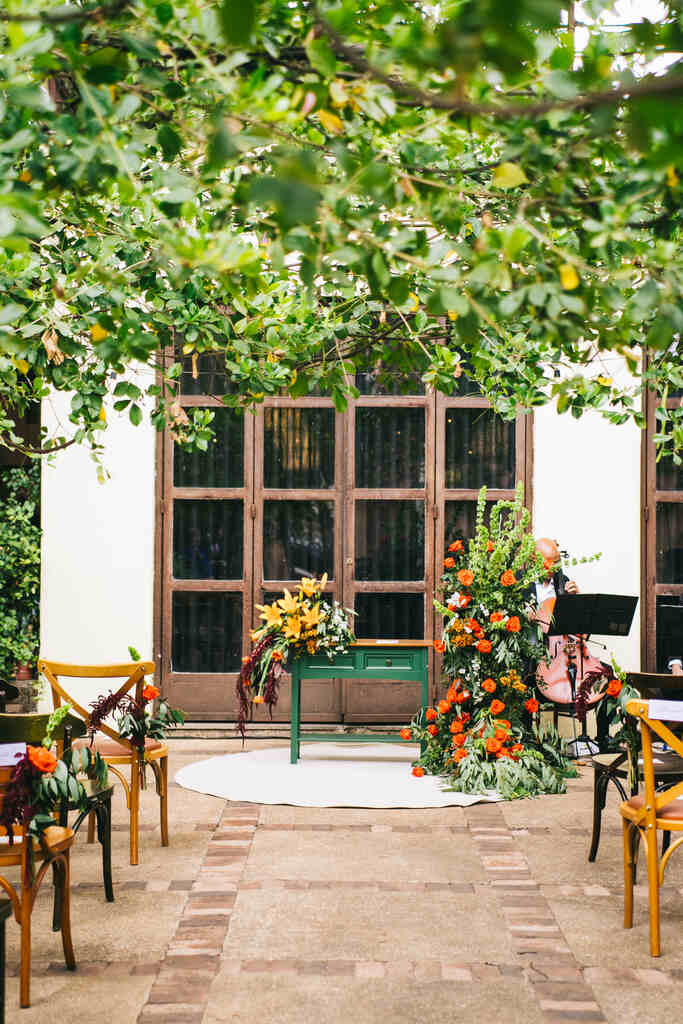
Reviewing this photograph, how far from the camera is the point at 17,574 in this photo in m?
8.52

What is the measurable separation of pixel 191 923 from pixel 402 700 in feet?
15.5

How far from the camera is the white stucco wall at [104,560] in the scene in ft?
28.0

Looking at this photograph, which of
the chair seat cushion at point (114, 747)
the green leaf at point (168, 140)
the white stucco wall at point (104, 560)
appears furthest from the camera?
the white stucco wall at point (104, 560)

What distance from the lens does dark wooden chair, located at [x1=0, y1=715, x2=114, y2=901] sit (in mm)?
3342

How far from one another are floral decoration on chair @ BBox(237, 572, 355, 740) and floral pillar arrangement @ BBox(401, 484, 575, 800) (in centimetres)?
82

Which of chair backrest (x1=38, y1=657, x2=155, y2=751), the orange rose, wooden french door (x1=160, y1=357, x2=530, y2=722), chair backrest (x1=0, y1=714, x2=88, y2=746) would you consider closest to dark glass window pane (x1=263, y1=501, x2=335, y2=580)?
wooden french door (x1=160, y1=357, x2=530, y2=722)

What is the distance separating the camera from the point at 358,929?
392 centimetres

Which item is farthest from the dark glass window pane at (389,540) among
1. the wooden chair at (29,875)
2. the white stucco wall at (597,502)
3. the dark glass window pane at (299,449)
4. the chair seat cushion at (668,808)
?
the wooden chair at (29,875)

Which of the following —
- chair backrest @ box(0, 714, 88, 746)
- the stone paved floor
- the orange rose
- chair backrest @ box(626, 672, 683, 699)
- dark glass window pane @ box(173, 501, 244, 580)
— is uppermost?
dark glass window pane @ box(173, 501, 244, 580)

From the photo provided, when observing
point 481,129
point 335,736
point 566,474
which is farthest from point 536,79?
point 566,474

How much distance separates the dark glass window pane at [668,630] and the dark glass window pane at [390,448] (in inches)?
85.6

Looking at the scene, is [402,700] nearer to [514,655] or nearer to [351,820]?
[514,655]

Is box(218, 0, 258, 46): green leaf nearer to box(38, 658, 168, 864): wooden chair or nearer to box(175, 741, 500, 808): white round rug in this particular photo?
box(38, 658, 168, 864): wooden chair

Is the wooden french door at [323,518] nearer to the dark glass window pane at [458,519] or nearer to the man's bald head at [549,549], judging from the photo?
the dark glass window pane at [458,519]
